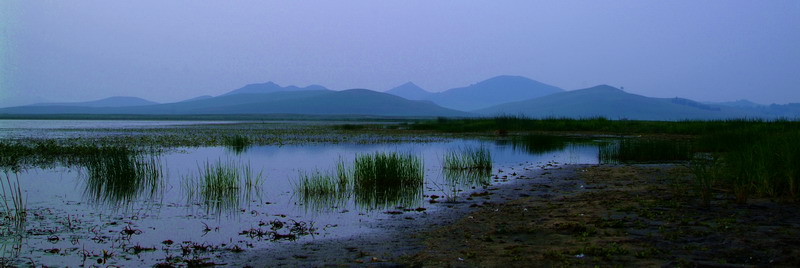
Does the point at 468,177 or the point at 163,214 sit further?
the point at 468,177

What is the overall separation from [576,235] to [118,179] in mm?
13163

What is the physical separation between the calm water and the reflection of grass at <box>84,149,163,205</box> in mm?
55

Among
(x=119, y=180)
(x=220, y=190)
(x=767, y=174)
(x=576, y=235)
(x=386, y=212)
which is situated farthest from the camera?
(x=119, y=180)

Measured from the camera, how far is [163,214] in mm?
11969

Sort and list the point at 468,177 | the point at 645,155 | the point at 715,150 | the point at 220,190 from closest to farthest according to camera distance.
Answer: the point at 220,190, the point at 468,177, the point at 645,155, the point at 715,150

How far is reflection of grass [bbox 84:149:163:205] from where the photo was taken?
48.4ft

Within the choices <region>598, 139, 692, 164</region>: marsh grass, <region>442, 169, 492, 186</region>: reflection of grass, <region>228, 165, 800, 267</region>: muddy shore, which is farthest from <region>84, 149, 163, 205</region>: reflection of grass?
<region>598, 139, 692, 164</region>: marsh grass

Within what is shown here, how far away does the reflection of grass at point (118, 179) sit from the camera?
48.4 ft

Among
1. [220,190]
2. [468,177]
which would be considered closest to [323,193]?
[220,190]

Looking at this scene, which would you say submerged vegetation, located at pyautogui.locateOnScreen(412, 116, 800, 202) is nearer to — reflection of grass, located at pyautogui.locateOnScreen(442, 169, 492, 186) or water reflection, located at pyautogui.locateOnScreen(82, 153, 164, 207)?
reflection of grass, located at pyautogui.locateOnScreen(442, 169, 492, 186)

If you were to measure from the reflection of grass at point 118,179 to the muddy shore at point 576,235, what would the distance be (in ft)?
25.2

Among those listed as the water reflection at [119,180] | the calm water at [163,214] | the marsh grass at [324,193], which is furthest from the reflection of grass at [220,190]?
the marsh grass at [324,193]

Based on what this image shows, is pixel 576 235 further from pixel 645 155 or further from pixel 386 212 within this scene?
pixel 645 155

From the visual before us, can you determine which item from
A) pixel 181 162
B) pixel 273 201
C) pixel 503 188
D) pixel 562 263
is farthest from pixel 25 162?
pixel 562 263
